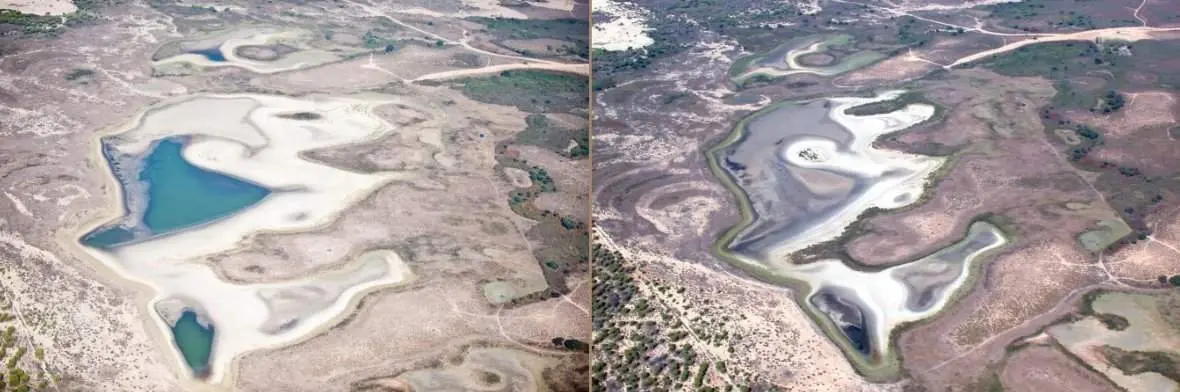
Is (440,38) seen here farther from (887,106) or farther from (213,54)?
(887,106)

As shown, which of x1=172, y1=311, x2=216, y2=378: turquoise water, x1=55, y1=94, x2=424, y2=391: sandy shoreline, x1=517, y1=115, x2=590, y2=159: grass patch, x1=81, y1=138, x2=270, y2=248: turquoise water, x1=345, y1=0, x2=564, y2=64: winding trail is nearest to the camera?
x1=55, y1=94, x2=424, y2=391: sandy shoreline

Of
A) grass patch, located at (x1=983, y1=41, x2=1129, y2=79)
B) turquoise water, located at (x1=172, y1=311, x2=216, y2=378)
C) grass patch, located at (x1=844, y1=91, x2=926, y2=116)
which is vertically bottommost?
turquoise water, located at (x1=172, y1=311, x2=216, y2=378)

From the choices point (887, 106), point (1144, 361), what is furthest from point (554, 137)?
point (1144, 361)

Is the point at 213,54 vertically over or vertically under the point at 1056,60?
over

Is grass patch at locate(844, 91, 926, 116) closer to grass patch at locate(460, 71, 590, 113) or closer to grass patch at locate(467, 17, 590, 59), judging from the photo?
grass patch at locate(460, 71, 590, 113)

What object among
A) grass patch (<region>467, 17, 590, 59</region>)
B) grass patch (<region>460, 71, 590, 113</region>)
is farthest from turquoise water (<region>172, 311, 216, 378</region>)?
grass patch (<region>467, 17, 590, 59</region>)

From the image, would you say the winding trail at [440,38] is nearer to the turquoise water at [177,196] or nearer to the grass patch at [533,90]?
the grass patch at [533,90]

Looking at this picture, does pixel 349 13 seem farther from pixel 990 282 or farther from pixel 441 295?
pixel 990 282
